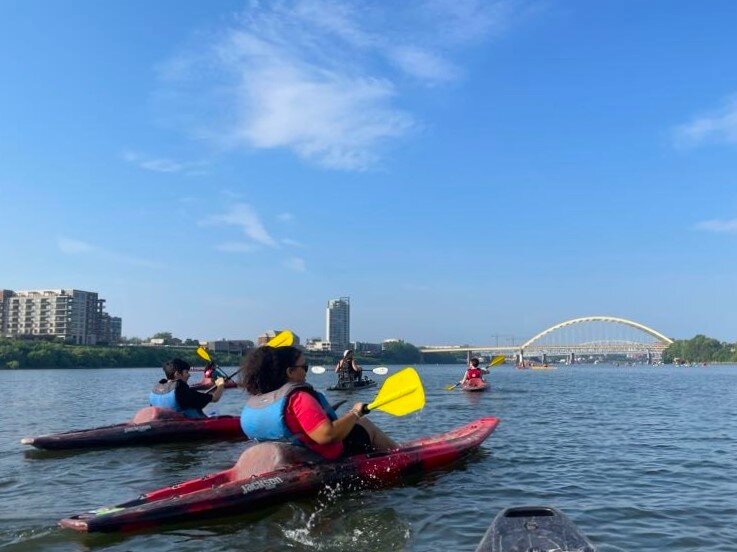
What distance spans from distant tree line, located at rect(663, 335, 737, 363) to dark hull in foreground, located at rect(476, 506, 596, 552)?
157 m

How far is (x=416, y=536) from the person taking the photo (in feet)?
20.5

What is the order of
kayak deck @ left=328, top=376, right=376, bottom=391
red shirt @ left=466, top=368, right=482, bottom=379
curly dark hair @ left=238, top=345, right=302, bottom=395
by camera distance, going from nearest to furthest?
curly dark hair @ left=238, top=345, right=302, bottom=395, kayak deck @ left=328, top=376, right=376, bottom=391, red shirt @ left=466, top=368, right=482, bottom=379

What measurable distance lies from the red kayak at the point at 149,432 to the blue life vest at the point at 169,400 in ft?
0.45

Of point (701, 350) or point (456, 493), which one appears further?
point (701, 350)

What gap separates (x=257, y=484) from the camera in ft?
22.4

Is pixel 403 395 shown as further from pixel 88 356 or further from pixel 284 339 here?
pixel 88 356

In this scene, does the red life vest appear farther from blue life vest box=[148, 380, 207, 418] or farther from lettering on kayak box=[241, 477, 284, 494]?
lettering on kayak box=[241, 477, 284, 494]

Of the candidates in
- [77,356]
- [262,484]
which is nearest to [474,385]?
[262,484]

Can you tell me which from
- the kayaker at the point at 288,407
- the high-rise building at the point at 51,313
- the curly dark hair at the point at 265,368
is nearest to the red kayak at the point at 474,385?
the kayaker at the point at 288,407

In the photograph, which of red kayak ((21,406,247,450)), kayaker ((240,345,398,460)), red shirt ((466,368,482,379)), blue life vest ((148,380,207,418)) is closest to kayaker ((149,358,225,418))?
blue life vest ((148,380,207,418))

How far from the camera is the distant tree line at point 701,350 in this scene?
144 metres

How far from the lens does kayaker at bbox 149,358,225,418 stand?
12.7 metres

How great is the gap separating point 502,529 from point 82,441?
10.1 m

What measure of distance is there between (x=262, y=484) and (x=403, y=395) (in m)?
2.05
